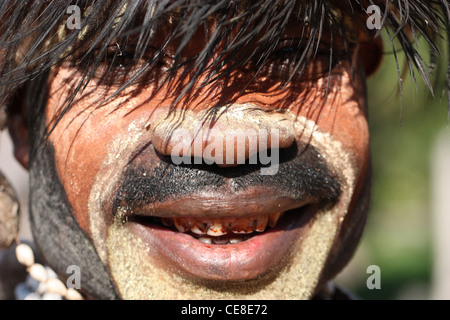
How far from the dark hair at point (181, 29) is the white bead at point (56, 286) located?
0.56 m

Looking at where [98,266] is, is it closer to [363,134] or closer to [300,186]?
[300,186]

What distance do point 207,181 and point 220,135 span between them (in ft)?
0.38

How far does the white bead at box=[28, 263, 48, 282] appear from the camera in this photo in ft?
5.74

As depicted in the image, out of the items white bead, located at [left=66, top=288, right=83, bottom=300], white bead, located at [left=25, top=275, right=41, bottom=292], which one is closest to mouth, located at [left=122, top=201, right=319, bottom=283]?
white bead, located at [left=66, top=288, right=83, bottom=300]

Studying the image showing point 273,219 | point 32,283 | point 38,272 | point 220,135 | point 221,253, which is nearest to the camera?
point 220,135

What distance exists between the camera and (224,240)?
57.9 inches

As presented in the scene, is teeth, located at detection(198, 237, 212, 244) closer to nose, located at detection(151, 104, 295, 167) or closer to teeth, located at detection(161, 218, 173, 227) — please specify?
teeth, located at detection(161, 218, 173, 227)

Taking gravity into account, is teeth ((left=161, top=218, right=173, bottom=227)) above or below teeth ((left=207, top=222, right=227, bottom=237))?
above

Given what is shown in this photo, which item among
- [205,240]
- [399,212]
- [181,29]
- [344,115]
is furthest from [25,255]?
[399,212]

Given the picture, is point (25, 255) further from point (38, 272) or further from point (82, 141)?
point (82, 141)

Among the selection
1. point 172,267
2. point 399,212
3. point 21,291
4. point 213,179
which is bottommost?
point 399,212

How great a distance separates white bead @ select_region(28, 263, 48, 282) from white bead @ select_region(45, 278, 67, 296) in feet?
0.10

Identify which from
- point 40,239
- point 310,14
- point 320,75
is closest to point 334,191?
point 320,75

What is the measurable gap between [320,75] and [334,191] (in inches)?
12.4
